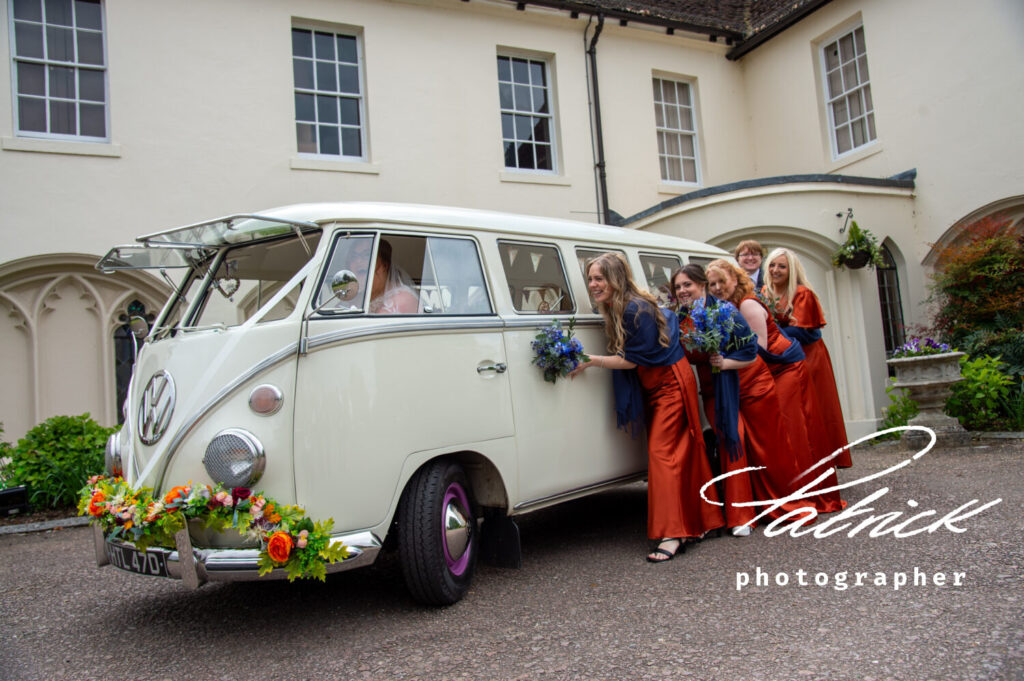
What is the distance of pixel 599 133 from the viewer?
41.3 feet

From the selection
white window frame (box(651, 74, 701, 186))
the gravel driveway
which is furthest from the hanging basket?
the gravel driveway

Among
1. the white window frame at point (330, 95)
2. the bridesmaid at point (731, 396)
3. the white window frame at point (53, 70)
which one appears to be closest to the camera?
the bridesmaid at point (731, 396)

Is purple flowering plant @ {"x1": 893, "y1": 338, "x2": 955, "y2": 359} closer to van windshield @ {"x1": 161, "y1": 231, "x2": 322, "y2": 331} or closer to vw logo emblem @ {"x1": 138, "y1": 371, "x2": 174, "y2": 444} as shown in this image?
van windshield @ {"x1": 161, "y1": 231, "x2": 322, "y2": 331}

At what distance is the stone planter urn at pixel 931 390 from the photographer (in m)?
8.73

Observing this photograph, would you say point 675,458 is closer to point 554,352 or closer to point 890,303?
point 554,352

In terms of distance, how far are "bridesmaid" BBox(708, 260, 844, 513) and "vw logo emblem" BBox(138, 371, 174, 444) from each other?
12.8 ft

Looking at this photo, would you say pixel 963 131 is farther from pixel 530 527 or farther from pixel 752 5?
pixel 530 527

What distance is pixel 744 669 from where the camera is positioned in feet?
10.3

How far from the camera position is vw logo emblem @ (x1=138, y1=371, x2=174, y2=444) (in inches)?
154

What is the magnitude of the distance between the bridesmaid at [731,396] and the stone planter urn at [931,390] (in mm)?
4430

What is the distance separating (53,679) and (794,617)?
11.6 feet

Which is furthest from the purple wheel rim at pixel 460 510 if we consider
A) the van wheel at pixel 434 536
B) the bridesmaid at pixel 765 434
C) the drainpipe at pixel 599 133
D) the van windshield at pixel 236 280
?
the drainpipe at pixel 599 133

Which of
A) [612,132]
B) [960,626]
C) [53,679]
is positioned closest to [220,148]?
[612,132]

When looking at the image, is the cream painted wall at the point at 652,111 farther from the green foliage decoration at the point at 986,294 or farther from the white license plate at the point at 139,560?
the white license plate at the point at 139,560
